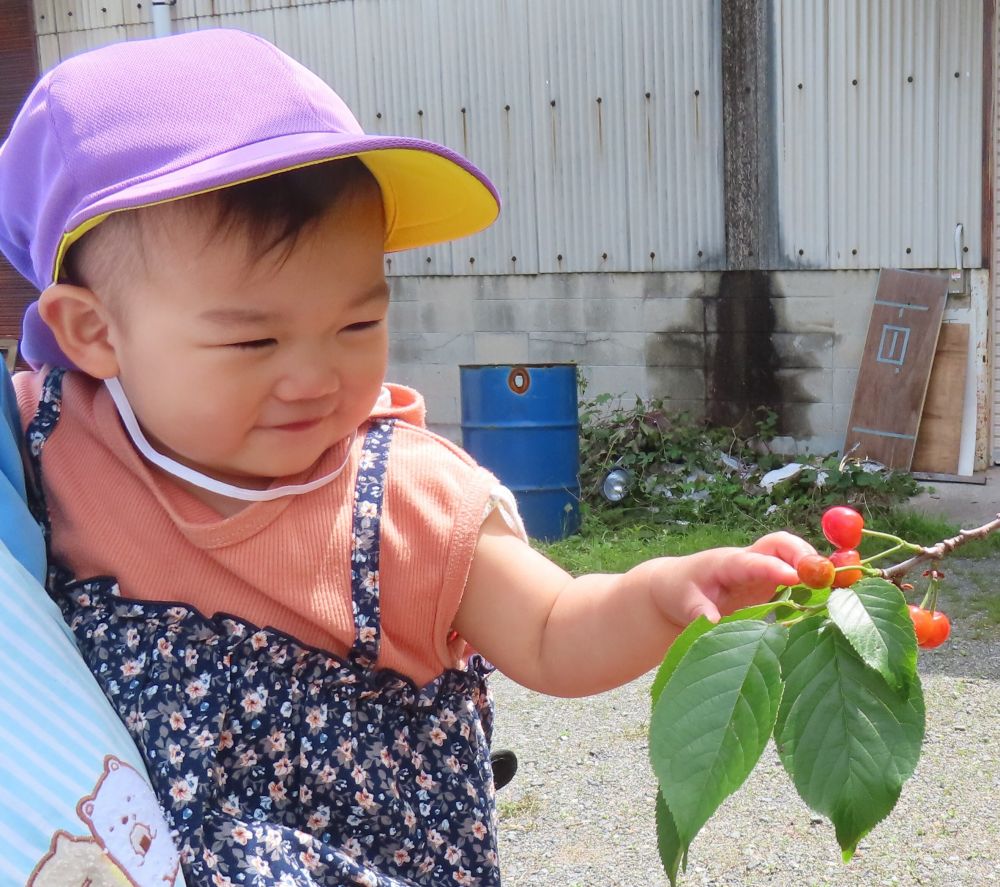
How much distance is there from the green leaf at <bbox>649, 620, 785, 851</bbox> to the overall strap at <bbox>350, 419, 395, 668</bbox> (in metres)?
0.47

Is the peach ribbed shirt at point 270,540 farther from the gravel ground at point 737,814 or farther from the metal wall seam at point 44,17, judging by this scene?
the metal wall seam at point 44,17

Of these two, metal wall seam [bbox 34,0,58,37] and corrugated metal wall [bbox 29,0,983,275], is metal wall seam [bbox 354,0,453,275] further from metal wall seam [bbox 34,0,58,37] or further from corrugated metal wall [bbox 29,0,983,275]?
metal wall seam [bbox 34,0,58,37]

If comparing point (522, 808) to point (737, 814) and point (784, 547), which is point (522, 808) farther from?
point (784, 547)

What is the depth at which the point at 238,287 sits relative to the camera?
3.89ft

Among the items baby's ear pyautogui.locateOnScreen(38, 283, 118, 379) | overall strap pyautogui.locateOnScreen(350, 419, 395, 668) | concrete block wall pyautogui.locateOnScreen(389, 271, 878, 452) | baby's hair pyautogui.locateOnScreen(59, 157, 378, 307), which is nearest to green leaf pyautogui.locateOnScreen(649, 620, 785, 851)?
overall strap pyautogui.locateOnScreen(350, 419, 395, 668)

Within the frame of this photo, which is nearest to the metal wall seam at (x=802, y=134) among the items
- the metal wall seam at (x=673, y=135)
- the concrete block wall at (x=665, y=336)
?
the concrete block wall at (x=665, y=336)

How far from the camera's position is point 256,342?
1202mm

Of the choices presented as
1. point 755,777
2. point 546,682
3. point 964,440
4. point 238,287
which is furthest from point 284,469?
point 964,440

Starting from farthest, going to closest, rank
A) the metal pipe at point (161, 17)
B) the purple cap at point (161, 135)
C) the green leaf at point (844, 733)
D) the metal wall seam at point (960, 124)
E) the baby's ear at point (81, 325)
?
the metal pipe at point (161, 17)
the metal wall seam at point (960, 124)
the baby's ear at point (81, 325)
the purple cap at point (161, 135)
the green leaf at point (844, 733)

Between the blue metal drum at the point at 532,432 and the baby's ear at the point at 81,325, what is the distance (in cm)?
453

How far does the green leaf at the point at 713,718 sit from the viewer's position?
86 centimetres

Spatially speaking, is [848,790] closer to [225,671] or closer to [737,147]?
[225,671]

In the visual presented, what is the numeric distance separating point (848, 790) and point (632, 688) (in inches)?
128

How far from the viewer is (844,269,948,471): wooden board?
6238mm
